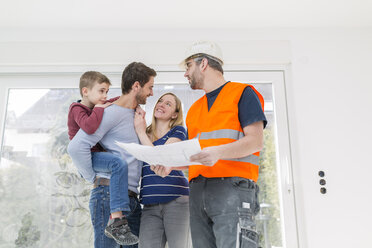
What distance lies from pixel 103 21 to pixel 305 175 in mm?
2256

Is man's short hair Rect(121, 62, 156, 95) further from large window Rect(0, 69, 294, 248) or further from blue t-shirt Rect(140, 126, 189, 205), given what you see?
large window Rect(0, 69, 294, 248)

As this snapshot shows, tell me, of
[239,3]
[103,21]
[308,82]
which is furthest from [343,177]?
[103,21]

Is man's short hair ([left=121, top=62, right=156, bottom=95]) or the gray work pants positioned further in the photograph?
man's short hair ([left=121, top=62, right=156, bottom=95])

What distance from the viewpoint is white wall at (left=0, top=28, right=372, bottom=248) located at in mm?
2605

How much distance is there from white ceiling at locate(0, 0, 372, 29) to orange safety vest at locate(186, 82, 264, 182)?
1.53 metres

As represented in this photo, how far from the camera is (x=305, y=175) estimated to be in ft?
8.68

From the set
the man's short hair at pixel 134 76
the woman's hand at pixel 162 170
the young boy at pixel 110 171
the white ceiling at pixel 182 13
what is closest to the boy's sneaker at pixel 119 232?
the young boy at pixel 110 171

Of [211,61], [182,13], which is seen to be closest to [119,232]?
[211,61]

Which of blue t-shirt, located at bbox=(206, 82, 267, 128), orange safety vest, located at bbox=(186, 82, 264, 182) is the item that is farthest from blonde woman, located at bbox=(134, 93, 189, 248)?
blue t-shirt, located at bbox=(206, 82, 267, 128)

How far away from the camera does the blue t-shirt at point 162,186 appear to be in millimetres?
1578

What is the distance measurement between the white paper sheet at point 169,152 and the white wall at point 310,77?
179 cm

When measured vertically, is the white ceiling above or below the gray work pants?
above

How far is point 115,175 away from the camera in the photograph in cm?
142

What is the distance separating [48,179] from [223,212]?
78.7 inches
